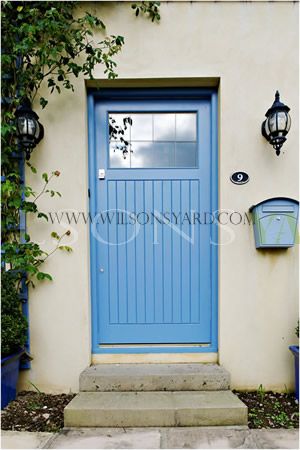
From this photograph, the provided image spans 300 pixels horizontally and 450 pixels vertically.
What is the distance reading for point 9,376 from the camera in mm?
2010

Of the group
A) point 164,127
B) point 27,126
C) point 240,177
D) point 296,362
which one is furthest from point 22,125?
point 296,362

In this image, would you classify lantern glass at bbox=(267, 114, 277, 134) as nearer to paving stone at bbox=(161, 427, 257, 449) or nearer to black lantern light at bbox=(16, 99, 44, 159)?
black lantern light at bbox=(16, 99, 44, 159)

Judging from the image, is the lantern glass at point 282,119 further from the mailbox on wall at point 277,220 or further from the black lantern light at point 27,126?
the black lantern light at point 27,126

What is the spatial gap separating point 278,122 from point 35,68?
6.22 ft

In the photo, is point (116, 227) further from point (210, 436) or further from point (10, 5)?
point (10, 5)

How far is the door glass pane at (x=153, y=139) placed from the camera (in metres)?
2.37

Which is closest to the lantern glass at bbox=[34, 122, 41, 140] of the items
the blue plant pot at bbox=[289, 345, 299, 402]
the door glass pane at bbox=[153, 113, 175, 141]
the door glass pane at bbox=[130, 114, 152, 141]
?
the door glass pane at bbox=[130, 114, 152, 141]

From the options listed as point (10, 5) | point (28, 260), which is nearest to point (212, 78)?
point (10, 5)

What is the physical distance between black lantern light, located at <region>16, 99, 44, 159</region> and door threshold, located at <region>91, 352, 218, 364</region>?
1.79m

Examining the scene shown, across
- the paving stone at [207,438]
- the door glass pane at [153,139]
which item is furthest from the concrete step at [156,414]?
the door glass pane at [153,139]

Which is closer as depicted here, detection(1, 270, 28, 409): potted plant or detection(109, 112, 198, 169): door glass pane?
detection(1, 270, 28, 409): potted plant

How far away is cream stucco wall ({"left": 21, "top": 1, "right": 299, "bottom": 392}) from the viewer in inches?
86.2

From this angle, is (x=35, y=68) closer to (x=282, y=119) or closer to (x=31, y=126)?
(x=31, y=126)

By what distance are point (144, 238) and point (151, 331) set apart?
0.80 meters
